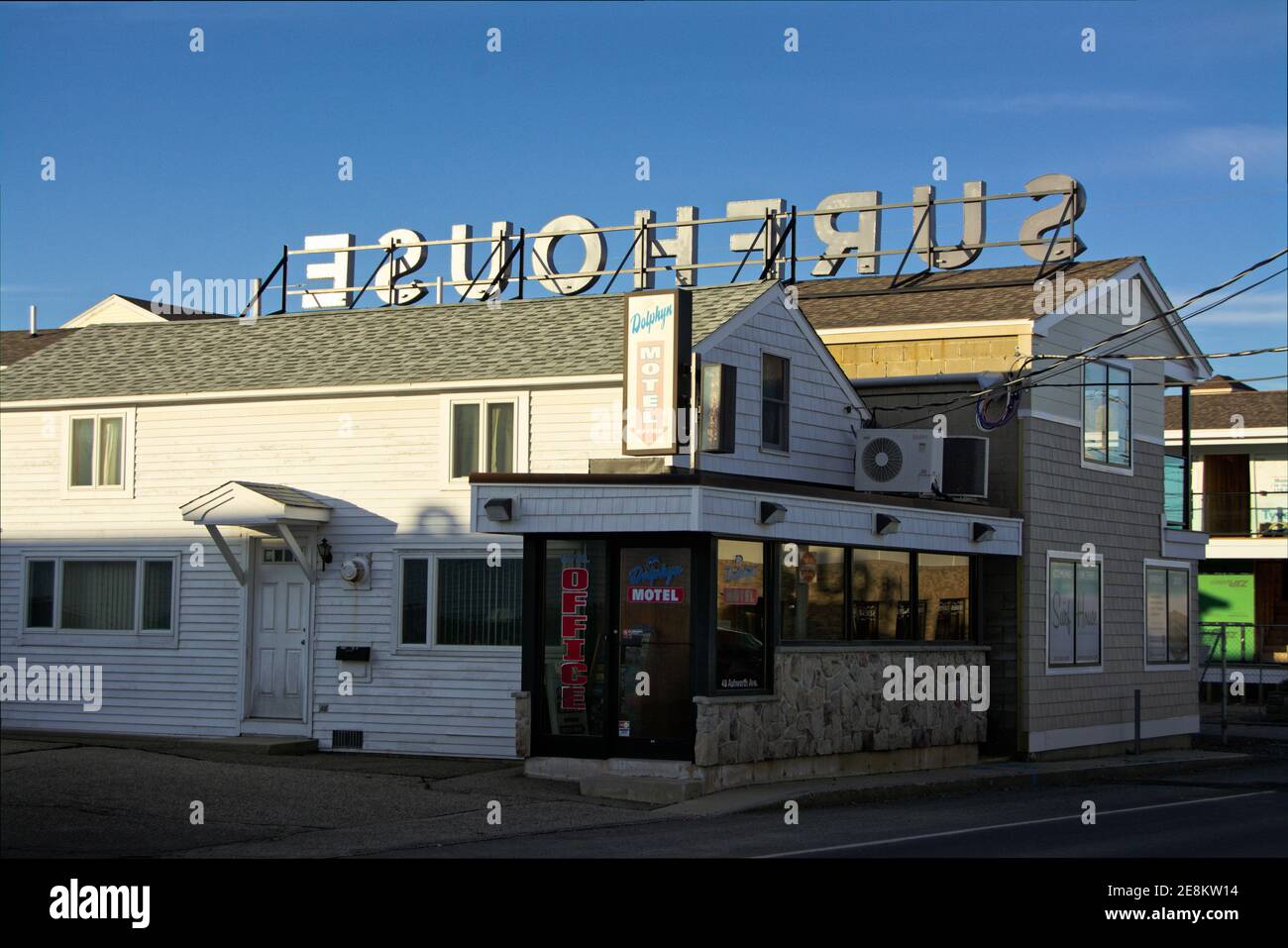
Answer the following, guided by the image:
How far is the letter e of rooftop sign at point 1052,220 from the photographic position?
25703 mm

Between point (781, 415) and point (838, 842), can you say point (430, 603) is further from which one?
point (838, 842)

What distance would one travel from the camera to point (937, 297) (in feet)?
86.0

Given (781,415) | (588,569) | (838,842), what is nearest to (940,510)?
(781,415)

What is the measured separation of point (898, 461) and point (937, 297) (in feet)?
15.4

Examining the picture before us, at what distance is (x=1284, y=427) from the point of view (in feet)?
145

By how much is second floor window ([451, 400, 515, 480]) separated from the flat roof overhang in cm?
334

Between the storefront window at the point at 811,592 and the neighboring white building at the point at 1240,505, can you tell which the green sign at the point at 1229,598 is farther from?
the storefront window at the point at 811,592

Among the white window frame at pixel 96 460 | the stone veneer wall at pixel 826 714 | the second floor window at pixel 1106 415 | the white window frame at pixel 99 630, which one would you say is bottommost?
the stone veneer wall at pixel 826 714

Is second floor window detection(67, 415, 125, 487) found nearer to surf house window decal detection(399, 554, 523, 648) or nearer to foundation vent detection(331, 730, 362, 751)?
surf house window decal detection(399, 554, 523, 648)

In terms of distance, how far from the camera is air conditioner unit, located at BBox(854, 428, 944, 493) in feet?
72.9

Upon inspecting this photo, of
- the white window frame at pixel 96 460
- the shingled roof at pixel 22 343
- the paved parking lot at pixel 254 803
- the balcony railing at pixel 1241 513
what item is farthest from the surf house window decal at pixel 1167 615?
the shingled roof at pixel 22 343

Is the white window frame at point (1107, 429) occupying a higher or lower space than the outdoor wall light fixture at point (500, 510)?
higher

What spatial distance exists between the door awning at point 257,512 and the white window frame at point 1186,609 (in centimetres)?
1428

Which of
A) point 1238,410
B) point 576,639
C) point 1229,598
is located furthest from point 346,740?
point 1238,410
